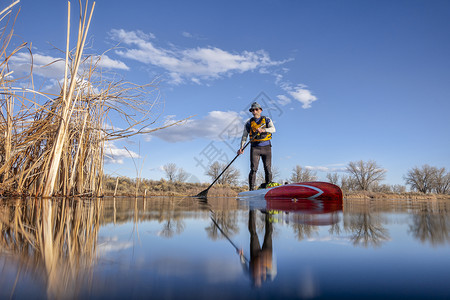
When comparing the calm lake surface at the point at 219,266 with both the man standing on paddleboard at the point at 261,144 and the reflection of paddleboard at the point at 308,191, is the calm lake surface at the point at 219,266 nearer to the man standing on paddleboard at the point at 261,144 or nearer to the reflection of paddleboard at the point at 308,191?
the reflection of paddleboard at the point at 308,191

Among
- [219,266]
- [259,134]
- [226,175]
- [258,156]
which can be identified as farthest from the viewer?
[226,175]

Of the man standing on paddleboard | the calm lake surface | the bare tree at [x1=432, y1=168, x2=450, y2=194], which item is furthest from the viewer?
the bare tree at [x1=432, y1=168, x2=450, y2=194]

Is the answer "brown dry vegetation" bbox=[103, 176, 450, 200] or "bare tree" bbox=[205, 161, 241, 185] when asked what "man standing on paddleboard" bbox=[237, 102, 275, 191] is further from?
"bare tree" bbox=[205, 161, 241, 185]

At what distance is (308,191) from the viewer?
5.58 metres

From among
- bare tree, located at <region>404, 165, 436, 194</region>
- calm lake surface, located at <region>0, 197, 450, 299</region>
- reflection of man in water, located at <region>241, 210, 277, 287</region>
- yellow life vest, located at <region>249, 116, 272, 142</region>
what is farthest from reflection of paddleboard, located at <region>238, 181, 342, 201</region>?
bare tree, located at <region>404, 165, 436, 194</region>

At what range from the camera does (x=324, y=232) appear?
4.36 feet

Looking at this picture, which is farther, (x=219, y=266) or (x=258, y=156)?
(x=258, y=156)

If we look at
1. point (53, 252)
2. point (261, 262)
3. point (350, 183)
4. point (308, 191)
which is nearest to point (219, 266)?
point (261, 262)

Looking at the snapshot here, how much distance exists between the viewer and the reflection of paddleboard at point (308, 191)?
539 cm

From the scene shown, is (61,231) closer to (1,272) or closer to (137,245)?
(137,245)

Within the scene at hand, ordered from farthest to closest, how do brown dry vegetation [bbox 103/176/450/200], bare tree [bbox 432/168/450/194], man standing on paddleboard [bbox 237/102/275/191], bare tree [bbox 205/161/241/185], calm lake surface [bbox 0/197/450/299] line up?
bare tree [bbox 432/168/450/194] → bare tree [bbox 205/161/241/185] → man standing on paddleboard [bbox 237/102/275/191] → brown dry vegetation [bbox 103/176/450/200] → calm lake surface [bbox 0/197/450/299]

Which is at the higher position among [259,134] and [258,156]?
[259,134]

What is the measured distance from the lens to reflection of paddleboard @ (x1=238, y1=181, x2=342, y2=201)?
5387 mm

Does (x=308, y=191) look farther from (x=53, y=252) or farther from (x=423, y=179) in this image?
(x=423, y=179)
